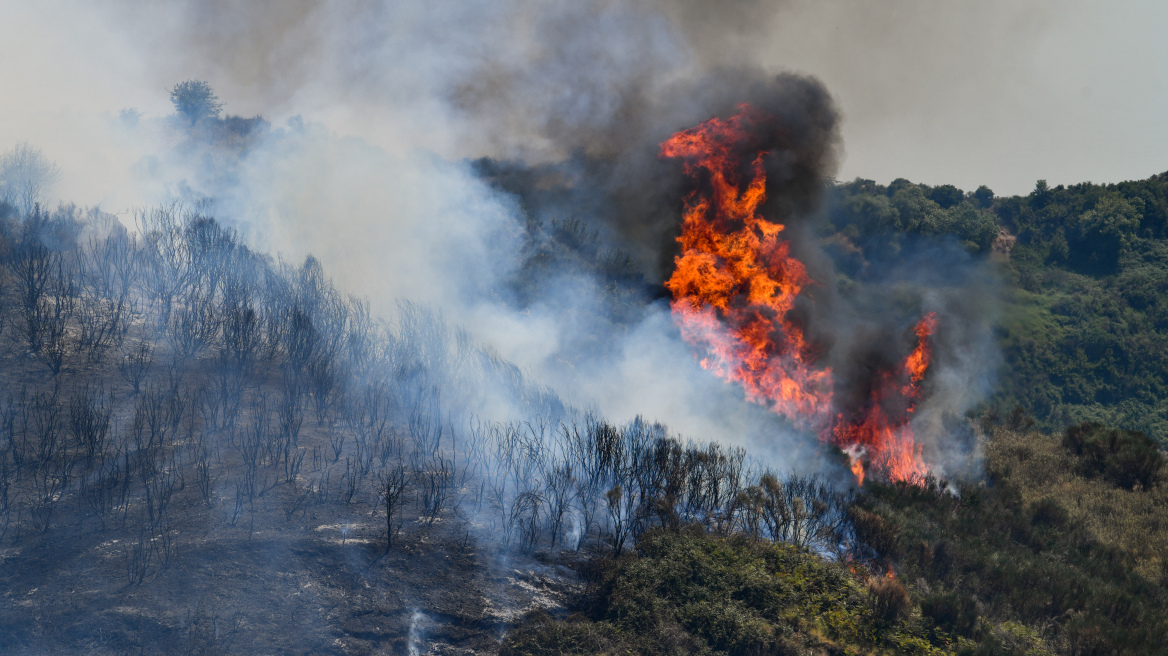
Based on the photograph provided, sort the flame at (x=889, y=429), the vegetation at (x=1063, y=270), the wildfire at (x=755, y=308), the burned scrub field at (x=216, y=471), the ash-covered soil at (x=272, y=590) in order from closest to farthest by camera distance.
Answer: the ash-covered soil at (x=272, y=590) < the burned scrub field at (x=216, y=471) < the flame at (x=889, y=429) < the wildfire at (x=755, y=308) < the vegetation at (x=1063, y=270)

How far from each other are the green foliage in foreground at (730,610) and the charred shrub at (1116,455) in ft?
48.5

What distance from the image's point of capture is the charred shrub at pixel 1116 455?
21.5 m

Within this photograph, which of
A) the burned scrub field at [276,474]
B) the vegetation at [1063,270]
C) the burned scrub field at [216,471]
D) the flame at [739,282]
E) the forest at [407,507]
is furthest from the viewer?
the vegetation at [1063,270]

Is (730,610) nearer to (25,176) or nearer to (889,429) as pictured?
(889,429)

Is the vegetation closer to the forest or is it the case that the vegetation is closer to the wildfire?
the forest

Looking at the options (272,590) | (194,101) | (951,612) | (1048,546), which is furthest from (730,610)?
(194,101)

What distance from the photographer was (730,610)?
11078 mm

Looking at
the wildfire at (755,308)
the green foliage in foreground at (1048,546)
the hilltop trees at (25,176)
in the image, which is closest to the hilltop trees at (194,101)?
the hilltop trees at (25,176)

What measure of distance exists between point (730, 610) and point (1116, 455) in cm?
1906

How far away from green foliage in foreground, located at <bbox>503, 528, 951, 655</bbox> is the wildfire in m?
8.40

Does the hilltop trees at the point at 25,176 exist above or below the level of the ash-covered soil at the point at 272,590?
above

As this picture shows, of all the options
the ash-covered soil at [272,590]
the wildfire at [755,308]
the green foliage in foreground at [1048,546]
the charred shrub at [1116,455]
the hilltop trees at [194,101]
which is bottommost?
the ash-covered soil at [272,590]

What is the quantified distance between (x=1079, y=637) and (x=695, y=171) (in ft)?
60.3

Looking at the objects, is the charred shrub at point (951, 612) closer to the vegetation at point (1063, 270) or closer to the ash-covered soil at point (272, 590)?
the ash-covered soil at point (272, 590)
